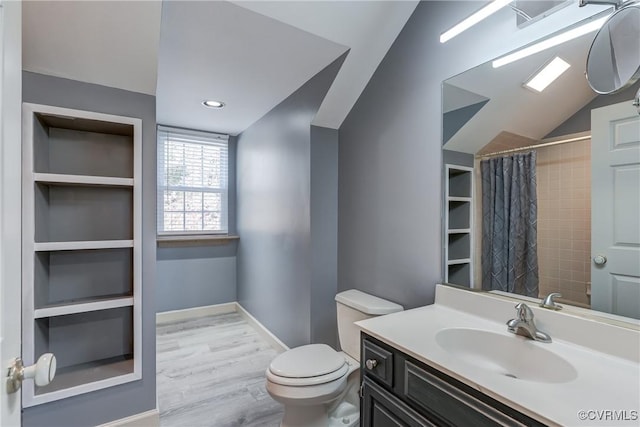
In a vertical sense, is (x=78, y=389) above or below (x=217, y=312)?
above

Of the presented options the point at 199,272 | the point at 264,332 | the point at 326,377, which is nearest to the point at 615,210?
the point at 326,377

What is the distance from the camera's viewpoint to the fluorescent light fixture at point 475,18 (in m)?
1.21

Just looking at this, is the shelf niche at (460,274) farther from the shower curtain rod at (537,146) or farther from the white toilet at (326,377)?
the shower curtain rod at (537,146)

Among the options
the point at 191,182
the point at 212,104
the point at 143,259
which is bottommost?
the point at 143,259

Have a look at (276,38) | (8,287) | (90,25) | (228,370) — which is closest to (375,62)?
(276,38)

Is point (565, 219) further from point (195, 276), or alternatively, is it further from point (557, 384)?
point (195, 276)

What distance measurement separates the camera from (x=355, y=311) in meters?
1.76

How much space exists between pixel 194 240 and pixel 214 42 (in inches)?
92.7

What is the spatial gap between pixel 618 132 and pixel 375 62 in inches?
50.7

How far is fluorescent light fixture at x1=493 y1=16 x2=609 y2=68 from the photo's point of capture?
102cm

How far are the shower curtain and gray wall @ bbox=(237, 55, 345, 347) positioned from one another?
115cm

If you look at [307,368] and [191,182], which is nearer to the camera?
[307,368]

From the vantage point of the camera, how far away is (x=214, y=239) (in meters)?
3.66

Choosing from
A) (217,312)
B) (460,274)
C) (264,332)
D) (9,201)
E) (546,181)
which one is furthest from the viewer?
(217,312)
